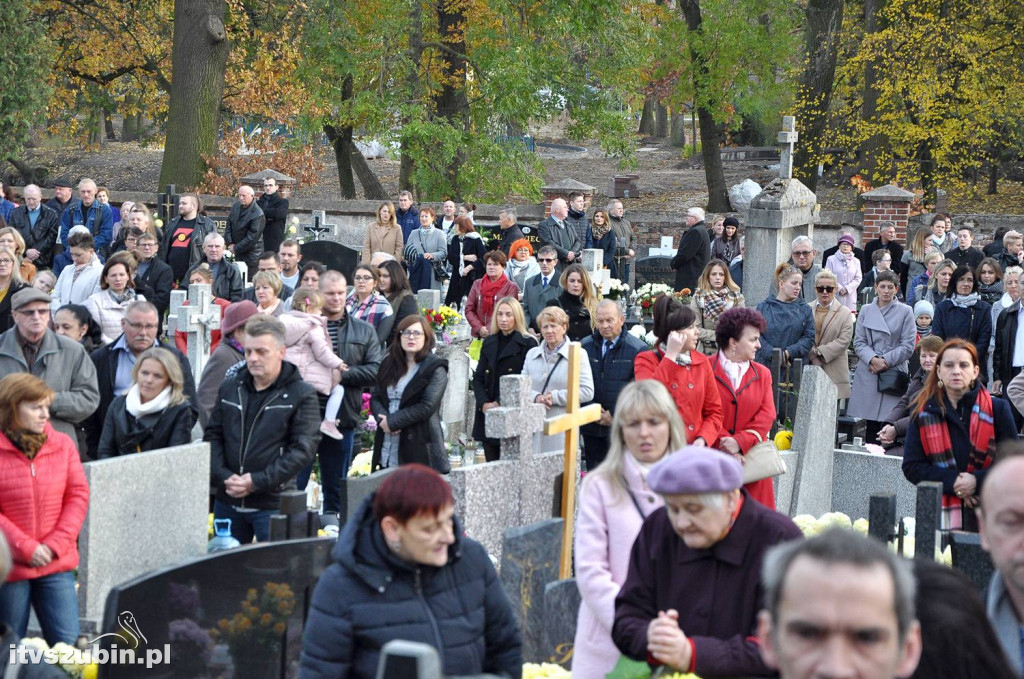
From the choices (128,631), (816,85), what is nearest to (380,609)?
(128,631)

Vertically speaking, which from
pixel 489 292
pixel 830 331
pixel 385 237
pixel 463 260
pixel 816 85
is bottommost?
pixel 830 331

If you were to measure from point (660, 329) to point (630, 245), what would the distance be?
1097 cm

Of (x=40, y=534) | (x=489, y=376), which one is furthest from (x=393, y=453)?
(x=40, y=534)

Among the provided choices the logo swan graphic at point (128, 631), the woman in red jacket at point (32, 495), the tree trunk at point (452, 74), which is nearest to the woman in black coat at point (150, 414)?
the woman in red jacket at point (32, 495)

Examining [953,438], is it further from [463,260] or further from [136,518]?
[463,260]

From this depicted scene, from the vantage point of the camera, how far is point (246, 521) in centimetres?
697

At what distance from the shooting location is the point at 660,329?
8297mm

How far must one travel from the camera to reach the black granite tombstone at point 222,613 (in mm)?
5383

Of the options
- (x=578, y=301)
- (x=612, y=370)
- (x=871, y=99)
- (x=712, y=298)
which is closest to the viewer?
(x=612, y=370)

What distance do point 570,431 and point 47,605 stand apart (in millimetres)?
2674

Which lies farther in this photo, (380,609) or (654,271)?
(654,271)

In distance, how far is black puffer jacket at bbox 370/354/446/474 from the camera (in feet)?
27.0

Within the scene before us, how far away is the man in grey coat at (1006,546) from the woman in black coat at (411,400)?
5.14 meters

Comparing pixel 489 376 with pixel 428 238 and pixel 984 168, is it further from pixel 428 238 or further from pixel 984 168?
pixel 984 168
